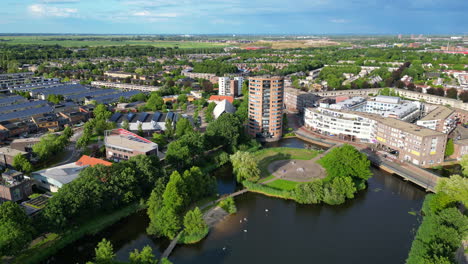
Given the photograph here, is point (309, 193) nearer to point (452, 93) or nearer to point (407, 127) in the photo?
point (407, 127)

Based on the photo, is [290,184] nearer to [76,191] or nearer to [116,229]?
[116,229]

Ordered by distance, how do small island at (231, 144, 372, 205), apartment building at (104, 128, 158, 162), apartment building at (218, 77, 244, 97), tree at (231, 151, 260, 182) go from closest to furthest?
small island at (231, 144, 372, 205) < tree at (231, 151, 260, 182) < apartment building at (104, 128, 158, 162) < apartment building at (218, 77, 244, 97)

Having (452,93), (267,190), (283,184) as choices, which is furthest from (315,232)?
(452,93)

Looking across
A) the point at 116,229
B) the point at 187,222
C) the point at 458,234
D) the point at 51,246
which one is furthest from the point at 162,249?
the point at 458,234

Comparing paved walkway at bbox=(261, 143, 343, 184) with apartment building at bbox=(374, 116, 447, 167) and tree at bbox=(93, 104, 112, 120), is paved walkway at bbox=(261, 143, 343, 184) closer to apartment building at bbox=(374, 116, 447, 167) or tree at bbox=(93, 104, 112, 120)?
apartment building at bbox=(374, 116, 447, 167)

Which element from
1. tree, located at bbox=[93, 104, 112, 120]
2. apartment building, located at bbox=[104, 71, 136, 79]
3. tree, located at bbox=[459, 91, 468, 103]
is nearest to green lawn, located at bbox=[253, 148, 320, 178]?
tree, located at bbox=[93, 104, 112, 120]
